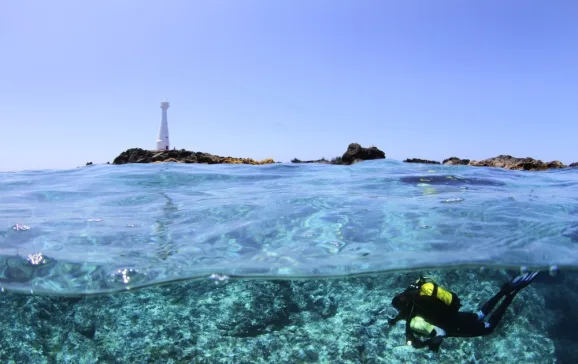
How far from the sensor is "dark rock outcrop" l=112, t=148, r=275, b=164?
20141mm

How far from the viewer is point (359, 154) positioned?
19.7m

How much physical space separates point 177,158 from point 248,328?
1333 centimetres

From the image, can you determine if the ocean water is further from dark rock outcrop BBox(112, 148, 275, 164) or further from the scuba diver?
dark rock outcrop BBox(112, 148, 275, 164)

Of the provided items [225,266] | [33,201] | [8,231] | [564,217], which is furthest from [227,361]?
[564,217]

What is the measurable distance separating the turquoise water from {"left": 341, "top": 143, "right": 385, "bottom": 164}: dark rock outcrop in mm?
9204

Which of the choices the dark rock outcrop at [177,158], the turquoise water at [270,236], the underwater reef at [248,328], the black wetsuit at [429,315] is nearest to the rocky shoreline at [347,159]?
the dark rock outcrop at [177,158]

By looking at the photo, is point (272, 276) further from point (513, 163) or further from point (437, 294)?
point (513, 163)

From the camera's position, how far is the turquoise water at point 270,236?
25.1 feet

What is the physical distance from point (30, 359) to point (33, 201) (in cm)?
395

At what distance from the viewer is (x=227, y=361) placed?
26.5ft

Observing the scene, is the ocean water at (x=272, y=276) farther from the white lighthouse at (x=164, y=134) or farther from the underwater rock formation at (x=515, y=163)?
the white lighthouse at (x=164, y=134)

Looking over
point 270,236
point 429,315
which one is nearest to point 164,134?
point 270,236

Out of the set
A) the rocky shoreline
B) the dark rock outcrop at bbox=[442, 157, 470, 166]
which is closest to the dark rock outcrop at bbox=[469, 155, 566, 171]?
the rocky shoreline

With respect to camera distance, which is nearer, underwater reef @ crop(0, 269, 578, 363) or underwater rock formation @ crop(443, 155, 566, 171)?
underwater reef @ crop(0, 269, 578, 363)
